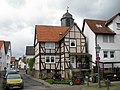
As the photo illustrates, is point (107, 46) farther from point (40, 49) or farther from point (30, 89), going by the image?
point (30, 89)

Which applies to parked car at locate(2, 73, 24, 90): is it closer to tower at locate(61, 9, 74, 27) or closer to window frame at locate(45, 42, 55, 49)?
window frame at locate(45, 42, 55, 49)

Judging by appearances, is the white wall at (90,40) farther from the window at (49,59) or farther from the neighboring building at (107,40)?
the window at (49,59)

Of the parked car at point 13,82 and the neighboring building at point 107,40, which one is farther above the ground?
the neighboring building at point 107,40

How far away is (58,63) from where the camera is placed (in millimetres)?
41094

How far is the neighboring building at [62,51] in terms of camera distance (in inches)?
1519

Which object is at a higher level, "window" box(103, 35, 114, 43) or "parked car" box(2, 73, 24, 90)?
"window" box(103, 35, 114, 43)

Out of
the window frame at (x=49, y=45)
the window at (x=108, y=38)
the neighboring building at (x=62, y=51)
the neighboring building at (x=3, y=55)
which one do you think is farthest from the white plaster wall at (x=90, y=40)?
A: the neighboring building at (x=3, y=55)

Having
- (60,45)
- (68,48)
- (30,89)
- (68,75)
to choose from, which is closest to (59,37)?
(60,45)

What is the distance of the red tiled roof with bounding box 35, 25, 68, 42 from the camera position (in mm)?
41188

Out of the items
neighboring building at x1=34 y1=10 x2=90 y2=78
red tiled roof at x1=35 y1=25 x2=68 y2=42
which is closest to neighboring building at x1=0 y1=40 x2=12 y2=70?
red tiled roof at x1=35 y1=25 x2=68 y2=42

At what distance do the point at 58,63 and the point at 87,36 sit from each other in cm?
692

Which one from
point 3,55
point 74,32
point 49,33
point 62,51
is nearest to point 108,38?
point 74,32

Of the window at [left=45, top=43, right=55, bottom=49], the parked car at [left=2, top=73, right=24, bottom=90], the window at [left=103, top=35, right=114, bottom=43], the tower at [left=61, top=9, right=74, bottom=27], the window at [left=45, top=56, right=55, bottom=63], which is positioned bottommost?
the parked car at [left=2, top=73, right=24, bottom=90]

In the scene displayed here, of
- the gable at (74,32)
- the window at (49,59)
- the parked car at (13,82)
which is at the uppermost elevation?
the gable at (74,32)
